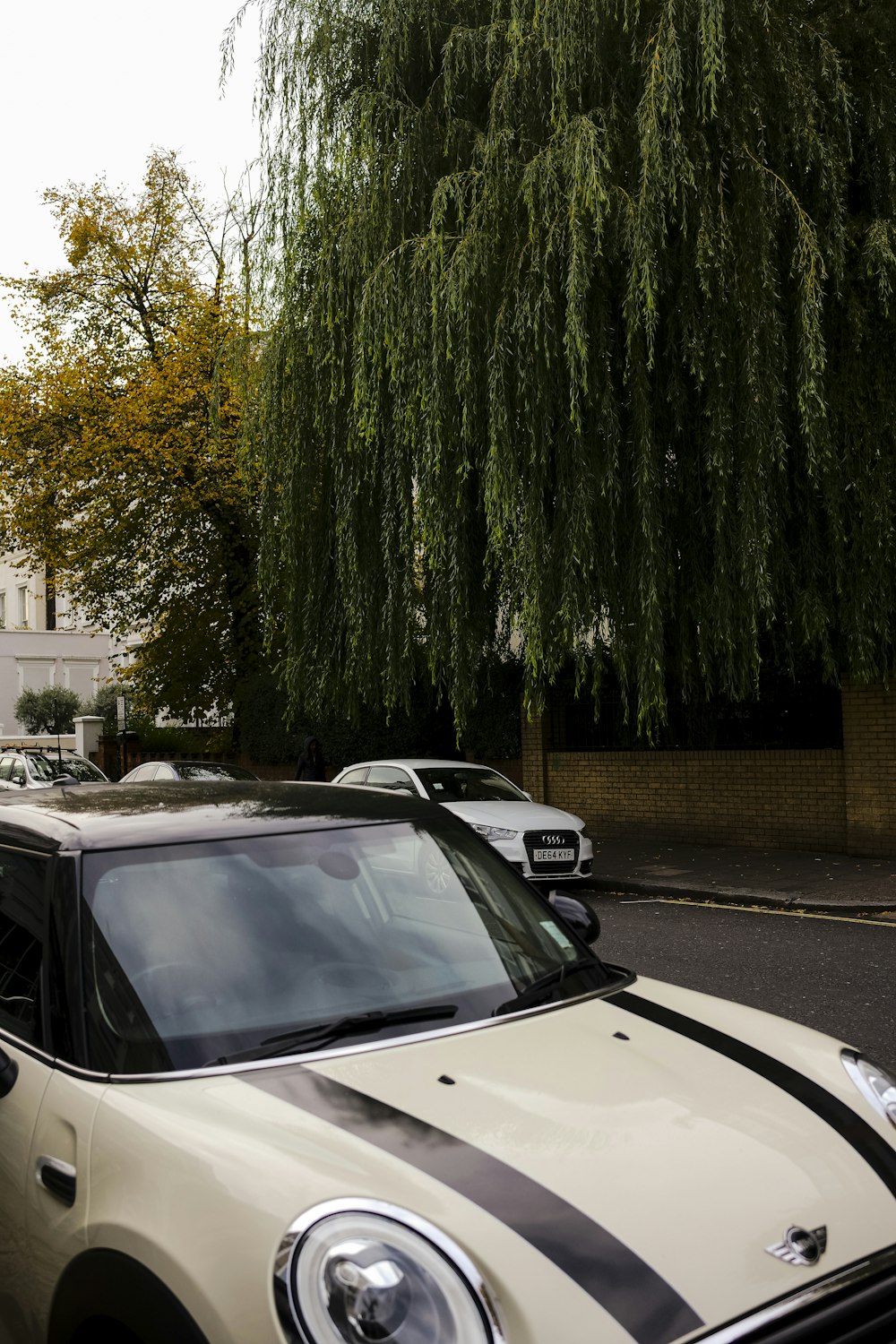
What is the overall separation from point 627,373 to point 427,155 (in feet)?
12.1

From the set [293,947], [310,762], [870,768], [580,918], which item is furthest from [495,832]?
[293,947]

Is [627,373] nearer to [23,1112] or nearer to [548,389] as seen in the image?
[548,389]

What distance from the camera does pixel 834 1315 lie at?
199 cm

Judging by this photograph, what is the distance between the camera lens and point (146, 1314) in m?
2.00

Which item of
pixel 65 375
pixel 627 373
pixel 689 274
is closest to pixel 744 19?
pixel 689 274

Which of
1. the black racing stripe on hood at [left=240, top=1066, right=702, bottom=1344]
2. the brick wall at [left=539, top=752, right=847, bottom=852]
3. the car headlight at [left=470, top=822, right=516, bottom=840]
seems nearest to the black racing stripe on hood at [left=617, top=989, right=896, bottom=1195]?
the black racing stripe on hood at [left=240, top=1066, right=702, bottom=1344]

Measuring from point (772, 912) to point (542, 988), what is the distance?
28.6 feet

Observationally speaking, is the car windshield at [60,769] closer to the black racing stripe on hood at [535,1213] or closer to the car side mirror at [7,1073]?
the car side mirror at [7,1073]

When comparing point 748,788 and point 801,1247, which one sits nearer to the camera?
point 801,1247

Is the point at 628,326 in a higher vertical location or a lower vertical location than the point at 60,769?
higher

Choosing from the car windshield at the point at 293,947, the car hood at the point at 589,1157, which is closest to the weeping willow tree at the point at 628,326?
the car windshield at the point at 293,947

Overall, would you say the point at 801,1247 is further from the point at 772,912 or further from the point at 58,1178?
the point at 772,912

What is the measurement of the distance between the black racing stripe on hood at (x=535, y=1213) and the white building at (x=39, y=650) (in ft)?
183

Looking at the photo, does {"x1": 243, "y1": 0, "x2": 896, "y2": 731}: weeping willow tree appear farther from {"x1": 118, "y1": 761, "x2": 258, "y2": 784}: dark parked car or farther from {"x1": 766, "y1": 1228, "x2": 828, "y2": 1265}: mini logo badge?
{"x1": 766, "y1": 1228, "x2": 828, "y2": 1265}: mini logo badge
